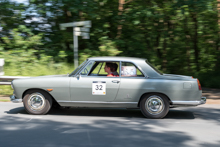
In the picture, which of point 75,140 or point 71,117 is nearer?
point 75,140

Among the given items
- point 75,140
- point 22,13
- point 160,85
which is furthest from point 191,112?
point 22,13

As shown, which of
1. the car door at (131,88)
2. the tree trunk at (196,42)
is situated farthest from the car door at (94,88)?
the tree trunk at (196,42)

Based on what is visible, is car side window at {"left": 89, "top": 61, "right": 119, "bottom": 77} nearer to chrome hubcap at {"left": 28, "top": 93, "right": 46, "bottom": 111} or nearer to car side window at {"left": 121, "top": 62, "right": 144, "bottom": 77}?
car side window at {"left": 121, "top": 62, "right": 144, "bottom": 77}

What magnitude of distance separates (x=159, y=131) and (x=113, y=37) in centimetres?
897

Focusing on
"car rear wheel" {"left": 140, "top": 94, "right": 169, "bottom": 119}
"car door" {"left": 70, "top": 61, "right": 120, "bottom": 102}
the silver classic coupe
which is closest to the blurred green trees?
the silver classic coupe

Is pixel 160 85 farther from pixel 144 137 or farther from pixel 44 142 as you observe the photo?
pixel 44 142

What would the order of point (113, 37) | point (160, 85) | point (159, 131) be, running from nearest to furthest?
point (159, 131) → point (160, 85) → point (113, 37)

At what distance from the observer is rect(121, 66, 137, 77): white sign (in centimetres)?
714

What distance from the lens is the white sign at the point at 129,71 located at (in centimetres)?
714

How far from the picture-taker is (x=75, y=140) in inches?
205

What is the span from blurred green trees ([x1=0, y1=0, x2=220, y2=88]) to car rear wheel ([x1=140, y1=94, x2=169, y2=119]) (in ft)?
21.1

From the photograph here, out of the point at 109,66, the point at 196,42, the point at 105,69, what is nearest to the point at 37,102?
the point at 105,69

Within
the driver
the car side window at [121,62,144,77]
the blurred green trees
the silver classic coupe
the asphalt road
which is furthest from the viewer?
the blurred green trees

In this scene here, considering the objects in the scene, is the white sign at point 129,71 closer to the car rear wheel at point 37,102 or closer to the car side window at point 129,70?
the car side window at point 129,70
